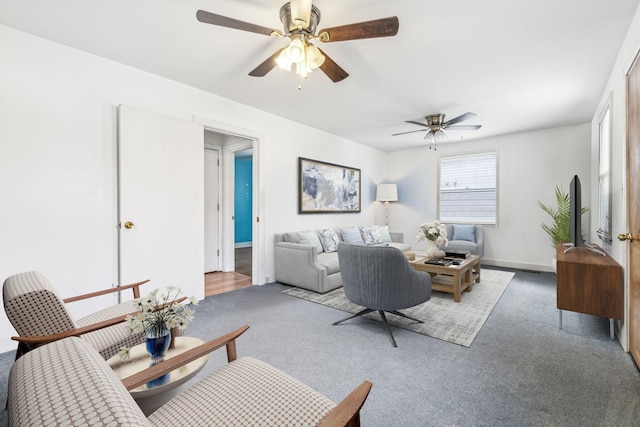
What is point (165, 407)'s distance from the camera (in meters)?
1.02

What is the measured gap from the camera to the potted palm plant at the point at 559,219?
4355mm

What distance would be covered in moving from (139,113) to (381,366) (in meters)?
3.14

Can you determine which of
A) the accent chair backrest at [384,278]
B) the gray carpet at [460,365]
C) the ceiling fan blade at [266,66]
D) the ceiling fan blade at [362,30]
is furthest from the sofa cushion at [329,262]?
the ceiling fan blade at [362,30]

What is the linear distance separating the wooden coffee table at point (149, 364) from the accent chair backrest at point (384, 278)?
134 cm

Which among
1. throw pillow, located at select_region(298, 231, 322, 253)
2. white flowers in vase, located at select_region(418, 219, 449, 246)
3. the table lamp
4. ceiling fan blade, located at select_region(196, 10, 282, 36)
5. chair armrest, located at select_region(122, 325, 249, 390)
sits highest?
ceiling fan blade, located at select_region(196, 10, 282, 36)

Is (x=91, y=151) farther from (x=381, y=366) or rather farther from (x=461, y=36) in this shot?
(x=461, y=36)

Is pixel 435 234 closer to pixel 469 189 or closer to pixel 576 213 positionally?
pixel 576 213

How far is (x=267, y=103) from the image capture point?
3.71m

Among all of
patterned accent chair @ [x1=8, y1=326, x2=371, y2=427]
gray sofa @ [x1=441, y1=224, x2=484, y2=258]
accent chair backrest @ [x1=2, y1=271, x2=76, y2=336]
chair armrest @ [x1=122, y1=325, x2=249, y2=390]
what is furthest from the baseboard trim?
accent chair backrest @ [x1=2, y1=271, x2=76, y2=336]

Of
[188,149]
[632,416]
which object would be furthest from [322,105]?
A: [632,416]

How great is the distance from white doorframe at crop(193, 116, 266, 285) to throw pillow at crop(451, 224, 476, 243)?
12.2ft

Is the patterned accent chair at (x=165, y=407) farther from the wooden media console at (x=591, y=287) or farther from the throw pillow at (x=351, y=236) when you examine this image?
the throw pillow at (x=351, y=236)

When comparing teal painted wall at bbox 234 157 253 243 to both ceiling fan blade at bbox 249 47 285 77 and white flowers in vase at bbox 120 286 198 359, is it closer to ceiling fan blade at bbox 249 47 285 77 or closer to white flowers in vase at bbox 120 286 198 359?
ceiling fan blade at bbox 249 47 285 77

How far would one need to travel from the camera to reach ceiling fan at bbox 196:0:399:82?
5.36 feet
